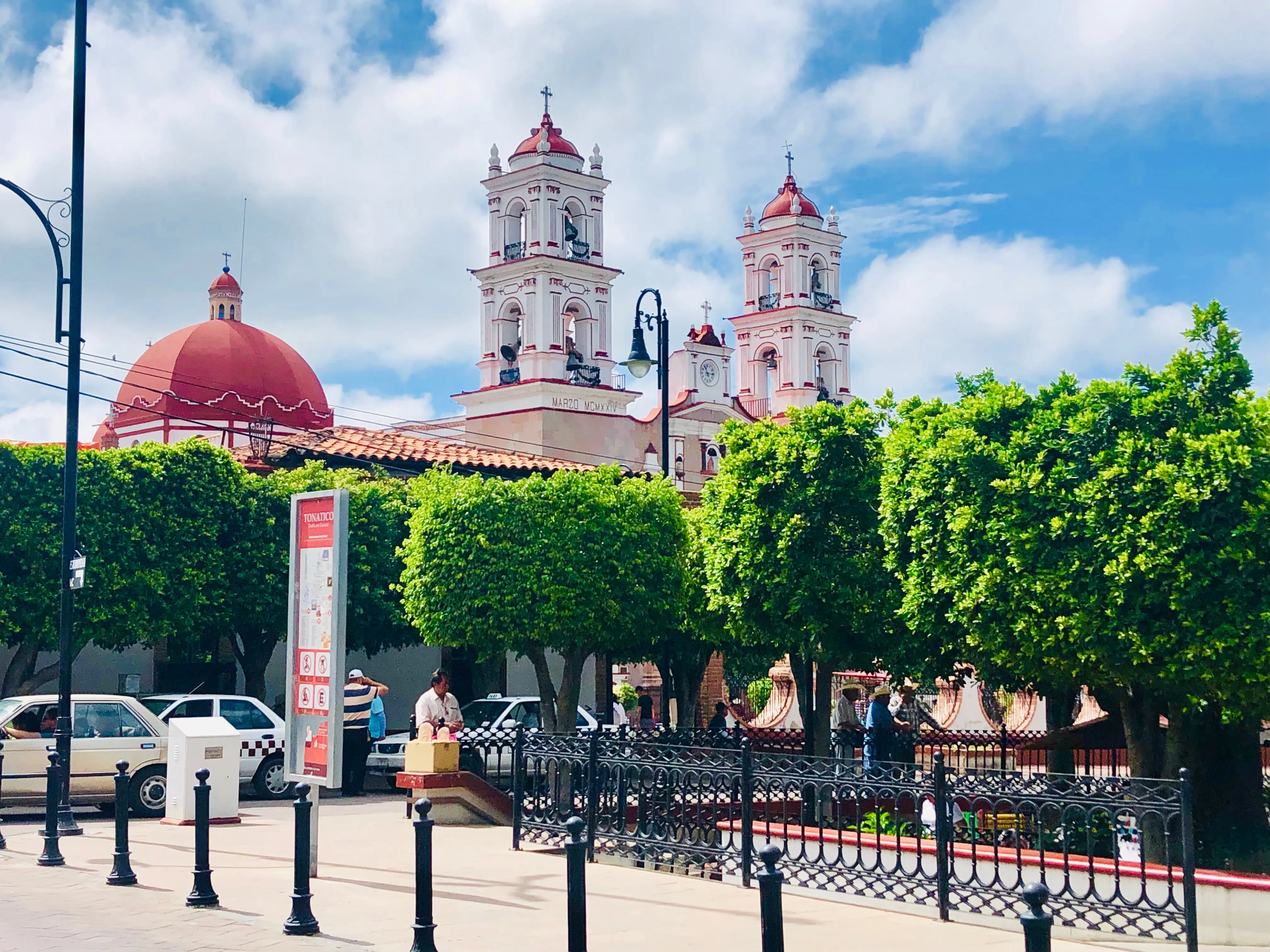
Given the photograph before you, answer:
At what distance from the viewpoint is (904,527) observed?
14.1 m

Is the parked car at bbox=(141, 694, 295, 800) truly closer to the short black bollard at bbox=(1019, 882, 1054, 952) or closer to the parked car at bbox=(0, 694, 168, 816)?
the parked car at bbox=(0, 694, 168, 816)

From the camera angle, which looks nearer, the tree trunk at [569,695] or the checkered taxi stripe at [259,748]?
the checkered taxi stripe at [259,748]

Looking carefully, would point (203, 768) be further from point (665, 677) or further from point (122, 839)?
point (665, 677)

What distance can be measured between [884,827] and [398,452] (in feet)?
62.8

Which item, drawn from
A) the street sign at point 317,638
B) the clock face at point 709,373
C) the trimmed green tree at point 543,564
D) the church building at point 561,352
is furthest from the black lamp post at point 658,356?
the clock face at point 709,373

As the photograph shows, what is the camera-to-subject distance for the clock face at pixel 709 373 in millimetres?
54781

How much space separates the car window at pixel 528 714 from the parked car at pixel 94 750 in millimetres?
5966

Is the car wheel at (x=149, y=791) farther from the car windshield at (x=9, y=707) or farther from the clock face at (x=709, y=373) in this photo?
the clock face at (x=709, y=373)

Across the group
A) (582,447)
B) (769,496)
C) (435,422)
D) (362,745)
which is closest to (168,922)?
(769,496)

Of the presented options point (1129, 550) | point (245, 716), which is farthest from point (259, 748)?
point (1129, 550)

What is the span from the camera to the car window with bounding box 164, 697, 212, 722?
19.0m

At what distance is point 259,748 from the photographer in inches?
773

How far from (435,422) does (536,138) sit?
433 inches

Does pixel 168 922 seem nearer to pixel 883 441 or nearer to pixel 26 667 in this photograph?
pixel 883 441
